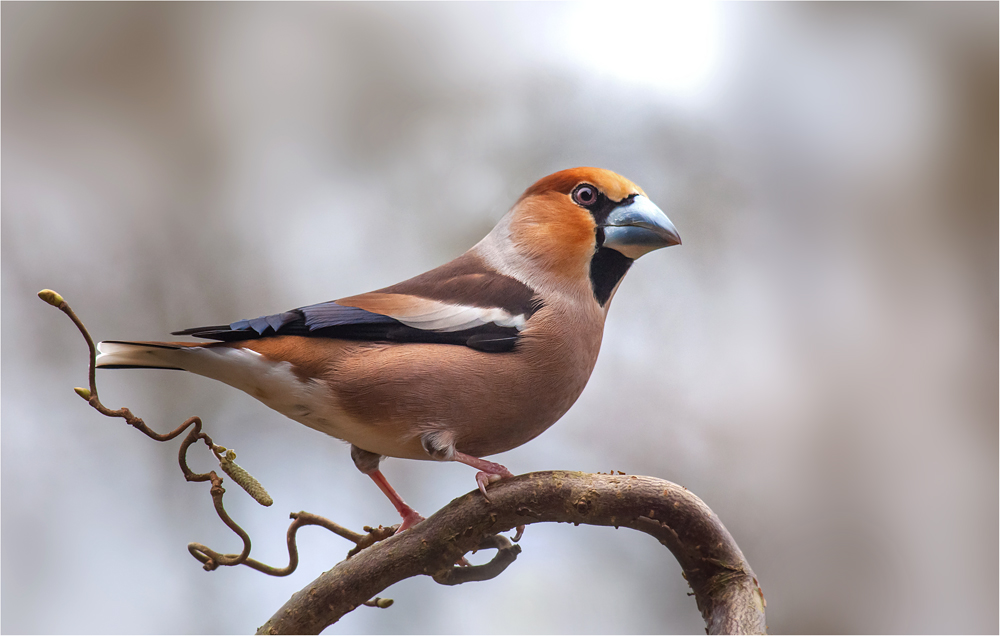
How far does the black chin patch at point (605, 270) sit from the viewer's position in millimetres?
1117

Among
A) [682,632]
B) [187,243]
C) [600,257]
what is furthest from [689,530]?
[187,243]

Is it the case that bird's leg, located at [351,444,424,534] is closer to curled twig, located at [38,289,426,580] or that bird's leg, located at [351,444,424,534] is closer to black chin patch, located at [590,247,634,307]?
curled twig, located at [38,289,426,580]

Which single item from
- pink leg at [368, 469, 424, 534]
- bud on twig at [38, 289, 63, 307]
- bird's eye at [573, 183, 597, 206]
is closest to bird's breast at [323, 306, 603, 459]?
pink leg at [368, 469, 424, 534]

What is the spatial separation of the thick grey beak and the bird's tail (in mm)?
641

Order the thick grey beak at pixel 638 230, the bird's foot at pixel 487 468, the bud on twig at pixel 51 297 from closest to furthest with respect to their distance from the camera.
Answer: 1. the bud on twig at pixel 51 297
2. the bird's foot at pixel 487 468
3. the thick grey beak at pixel 638 230

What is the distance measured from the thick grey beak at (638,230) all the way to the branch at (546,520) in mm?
355

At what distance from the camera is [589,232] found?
43.8 inches

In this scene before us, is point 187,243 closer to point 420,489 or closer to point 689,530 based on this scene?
point 420,489

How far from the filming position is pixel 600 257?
112 centimetres

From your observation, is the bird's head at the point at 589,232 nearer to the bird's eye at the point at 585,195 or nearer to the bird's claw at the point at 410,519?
the bird's eye at the point at 585,195

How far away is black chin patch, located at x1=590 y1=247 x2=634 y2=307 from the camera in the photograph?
1.12 metres

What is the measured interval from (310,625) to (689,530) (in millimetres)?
541

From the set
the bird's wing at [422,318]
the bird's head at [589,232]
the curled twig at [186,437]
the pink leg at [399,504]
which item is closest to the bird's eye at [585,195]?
the bird's head at [589,232]

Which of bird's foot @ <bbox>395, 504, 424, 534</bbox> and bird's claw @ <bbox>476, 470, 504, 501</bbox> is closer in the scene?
bird's claw @ <bbox>476, 470, 504, 501</bbox>
